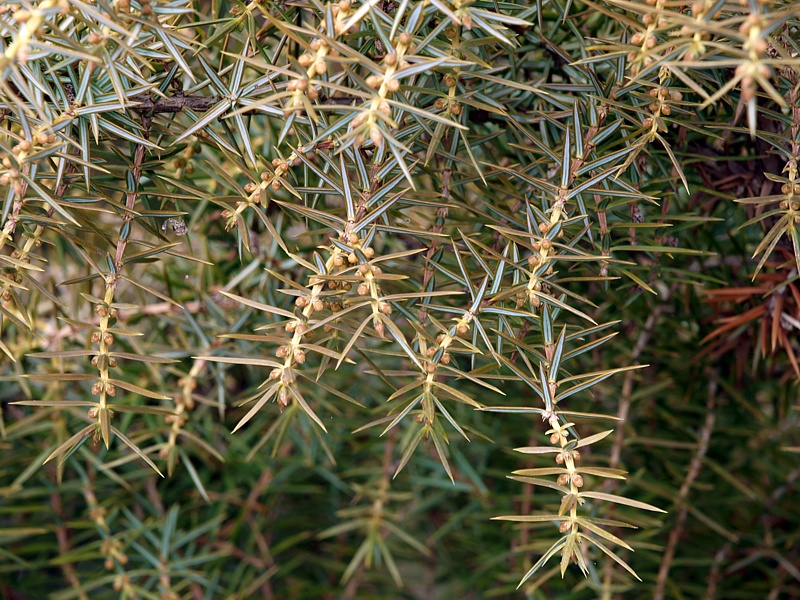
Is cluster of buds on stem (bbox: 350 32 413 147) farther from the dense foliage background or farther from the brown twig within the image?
the brown twig

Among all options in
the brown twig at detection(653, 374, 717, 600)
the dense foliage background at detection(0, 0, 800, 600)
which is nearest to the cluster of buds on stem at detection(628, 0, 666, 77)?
the dense foliage background at detection(0, 0, 800, 600)

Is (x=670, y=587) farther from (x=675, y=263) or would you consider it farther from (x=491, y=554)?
(x=675, y=263)

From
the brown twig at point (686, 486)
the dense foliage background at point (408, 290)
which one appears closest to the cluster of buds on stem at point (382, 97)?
the dense foliage background at point (408, 290)

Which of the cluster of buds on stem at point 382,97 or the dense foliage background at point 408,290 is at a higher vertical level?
the cluster of buds on stem at point 382,97

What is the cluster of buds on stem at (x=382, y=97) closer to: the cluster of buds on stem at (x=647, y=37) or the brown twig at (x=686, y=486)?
the cluster of buds on stem at (x=647, y=37)

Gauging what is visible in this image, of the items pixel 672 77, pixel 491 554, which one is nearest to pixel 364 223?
pixel 672 77

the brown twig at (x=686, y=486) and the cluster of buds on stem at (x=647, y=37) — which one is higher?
the cluster of buds on stem at (x=647, y=37)

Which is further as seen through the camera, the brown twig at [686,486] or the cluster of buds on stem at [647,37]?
the brown twig at [686,486]

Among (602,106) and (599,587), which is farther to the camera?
(599,587)

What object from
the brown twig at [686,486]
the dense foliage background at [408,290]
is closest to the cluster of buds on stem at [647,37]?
the dense foliage background at [408,290]
